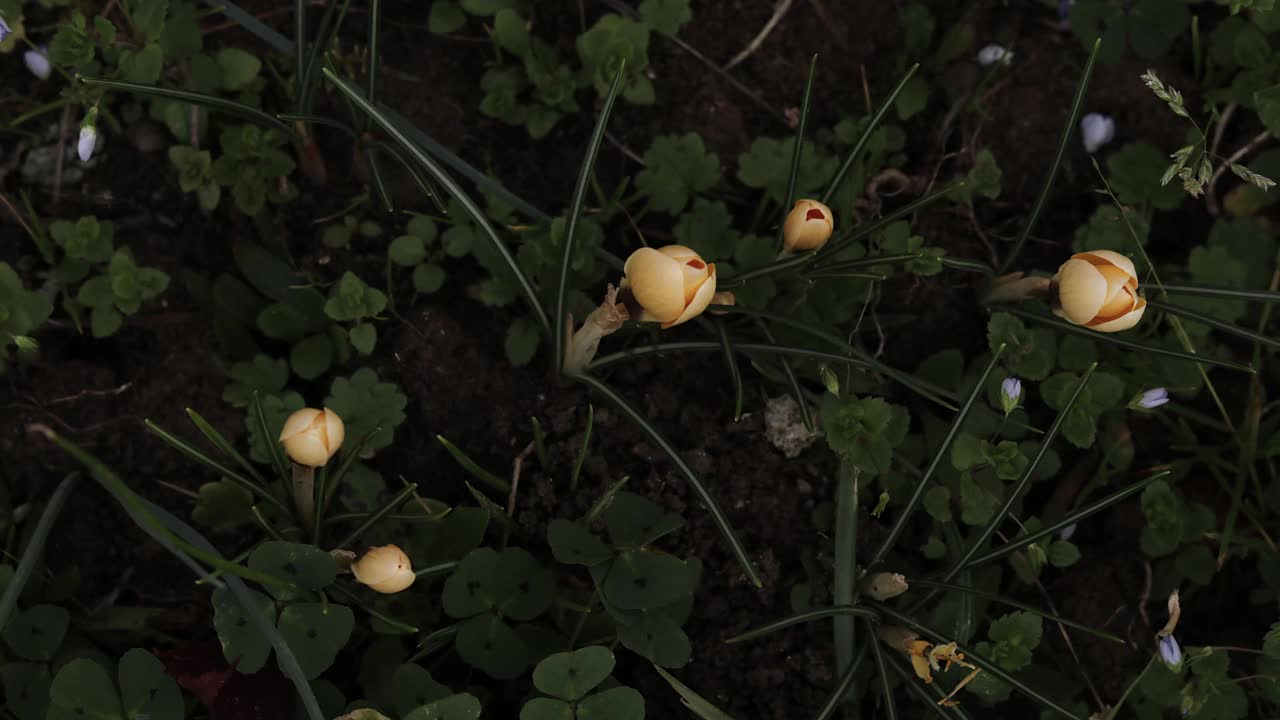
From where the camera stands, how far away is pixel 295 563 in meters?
1.47

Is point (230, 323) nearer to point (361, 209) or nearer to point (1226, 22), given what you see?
point (361, 209)

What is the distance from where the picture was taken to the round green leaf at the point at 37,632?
1.60m

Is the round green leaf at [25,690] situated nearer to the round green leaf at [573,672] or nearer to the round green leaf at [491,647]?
the round green leaf at [491,647]

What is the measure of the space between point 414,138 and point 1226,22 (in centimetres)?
171

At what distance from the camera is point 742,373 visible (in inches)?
72.8

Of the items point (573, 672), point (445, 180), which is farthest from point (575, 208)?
point (573, 672)

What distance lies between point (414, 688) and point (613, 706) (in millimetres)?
337

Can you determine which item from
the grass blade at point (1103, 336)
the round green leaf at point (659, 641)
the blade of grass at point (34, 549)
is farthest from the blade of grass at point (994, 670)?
the blade of grass at point (34, 549)

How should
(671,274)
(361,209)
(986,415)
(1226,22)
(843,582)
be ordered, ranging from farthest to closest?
(1226,22) < (361,209) < (986,415) < (843,582) < (671,274)

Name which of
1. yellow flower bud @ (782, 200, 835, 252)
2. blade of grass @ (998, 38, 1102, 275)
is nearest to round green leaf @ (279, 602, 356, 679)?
yellow flower bud @ (782, 200, 835, 252)

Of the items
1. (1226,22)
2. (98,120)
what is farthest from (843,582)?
(98,120)

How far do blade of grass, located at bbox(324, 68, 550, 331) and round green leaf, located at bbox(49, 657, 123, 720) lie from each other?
88 cm

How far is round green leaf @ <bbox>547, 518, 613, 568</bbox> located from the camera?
1.60m

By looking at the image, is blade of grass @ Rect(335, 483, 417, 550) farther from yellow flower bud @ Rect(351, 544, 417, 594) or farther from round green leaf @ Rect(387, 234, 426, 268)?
round green leaf @ Rect(387, 234, 426, 268)
